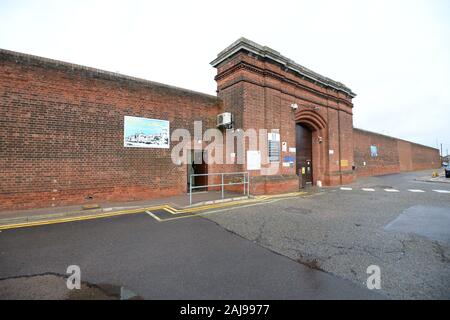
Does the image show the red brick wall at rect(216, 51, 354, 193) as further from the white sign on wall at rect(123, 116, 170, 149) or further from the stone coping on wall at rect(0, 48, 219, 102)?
the white sign on wall at rect(123, 116, 170, 149)

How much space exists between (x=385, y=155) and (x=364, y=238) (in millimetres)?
30699

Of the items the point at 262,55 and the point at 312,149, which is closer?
the point at 262,55

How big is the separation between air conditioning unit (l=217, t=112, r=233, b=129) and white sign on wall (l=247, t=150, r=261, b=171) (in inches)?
74.6

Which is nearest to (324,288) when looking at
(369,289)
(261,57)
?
(369,289)

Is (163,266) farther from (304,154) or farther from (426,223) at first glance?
(304,154)

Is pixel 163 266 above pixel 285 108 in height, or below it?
below

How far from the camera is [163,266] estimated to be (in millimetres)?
3199

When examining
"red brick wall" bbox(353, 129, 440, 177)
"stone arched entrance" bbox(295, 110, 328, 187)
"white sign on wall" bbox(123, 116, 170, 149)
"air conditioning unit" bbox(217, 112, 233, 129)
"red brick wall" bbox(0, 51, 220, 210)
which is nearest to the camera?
"red brick wall" bbox(0, 51, 220, 210)

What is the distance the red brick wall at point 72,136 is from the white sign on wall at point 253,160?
3762 millimetres

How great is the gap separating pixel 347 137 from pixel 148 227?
1695cm

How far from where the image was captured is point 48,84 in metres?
7.16

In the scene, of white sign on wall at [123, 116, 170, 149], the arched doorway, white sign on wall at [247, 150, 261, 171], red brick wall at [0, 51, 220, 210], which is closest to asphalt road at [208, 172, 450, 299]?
white sign on wall at [247, 150, 261, 171]

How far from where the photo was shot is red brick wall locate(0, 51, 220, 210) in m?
6.63

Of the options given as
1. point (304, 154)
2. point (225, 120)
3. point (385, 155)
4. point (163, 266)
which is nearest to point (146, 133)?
point (225, 120)
